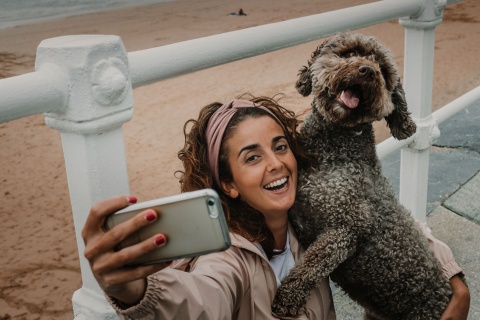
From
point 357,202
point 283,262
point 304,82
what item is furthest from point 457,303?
point 304,82

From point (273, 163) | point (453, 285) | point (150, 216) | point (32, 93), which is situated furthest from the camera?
point (453, 285)

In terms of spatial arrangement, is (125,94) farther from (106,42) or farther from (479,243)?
(479,243)

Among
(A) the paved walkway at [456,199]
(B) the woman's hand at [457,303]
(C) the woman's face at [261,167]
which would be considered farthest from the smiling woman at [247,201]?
(A) the paved walkway at [456,199]

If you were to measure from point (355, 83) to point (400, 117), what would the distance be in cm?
27

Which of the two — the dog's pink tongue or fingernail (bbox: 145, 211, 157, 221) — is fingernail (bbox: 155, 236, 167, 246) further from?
the dog's pink tongue

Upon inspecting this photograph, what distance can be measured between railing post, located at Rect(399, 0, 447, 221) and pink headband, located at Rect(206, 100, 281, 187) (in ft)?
4.47

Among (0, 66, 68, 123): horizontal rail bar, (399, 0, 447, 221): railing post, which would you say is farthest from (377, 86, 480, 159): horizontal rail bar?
(0, 66, 68, 123): horizontal rail bar

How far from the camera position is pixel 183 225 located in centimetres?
115

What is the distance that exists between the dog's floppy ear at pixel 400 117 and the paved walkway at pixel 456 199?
1021 mm

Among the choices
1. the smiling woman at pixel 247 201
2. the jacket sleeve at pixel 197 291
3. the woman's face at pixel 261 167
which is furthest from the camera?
the woman's face at pixel 261 167

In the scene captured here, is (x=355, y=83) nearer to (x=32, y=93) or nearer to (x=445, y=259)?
(x=445, y=259)

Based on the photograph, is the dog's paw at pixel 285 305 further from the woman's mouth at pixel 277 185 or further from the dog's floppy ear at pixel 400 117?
the dog's floppy ear at pixel 400 117

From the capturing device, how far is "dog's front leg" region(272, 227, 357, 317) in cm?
179

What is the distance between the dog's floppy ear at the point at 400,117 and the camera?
2025mm
